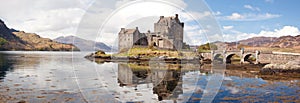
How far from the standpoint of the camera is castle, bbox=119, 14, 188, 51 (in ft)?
211

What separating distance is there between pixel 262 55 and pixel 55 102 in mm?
48297

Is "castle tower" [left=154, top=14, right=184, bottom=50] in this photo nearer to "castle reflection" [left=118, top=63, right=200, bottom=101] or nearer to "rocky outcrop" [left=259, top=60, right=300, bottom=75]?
"rocky outcrop" [left=259, top=60, right=300, bottom=75]

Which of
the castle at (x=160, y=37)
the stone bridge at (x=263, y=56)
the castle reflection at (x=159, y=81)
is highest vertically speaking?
the castle at (x=160, y=37)

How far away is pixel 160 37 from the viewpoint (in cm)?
6506

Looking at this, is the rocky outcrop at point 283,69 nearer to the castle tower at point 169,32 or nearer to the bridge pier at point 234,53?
the bridge pier at point 234,53

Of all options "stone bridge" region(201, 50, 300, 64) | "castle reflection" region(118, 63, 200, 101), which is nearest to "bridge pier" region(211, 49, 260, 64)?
"stone bridge" region(201, 50, 300, 64)

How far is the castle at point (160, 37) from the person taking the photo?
211 ft

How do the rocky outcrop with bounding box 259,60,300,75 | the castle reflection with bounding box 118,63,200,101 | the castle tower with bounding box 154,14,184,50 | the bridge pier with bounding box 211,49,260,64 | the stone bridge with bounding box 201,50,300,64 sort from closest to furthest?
the castle reflection with bounding box 118,63,200,101
the rocky outcrop with bounding box 259,60,300,75
the stone bridge with bounding box 201,50,300,64
the bridge pier with bounding box 211,49,260,64
the castle tower with bounding box 154,14,184,50

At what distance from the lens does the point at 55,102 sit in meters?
13.2

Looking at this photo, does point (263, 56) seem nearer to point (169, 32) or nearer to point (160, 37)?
point (169, 32)

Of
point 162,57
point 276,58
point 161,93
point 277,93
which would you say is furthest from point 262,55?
point 161,93

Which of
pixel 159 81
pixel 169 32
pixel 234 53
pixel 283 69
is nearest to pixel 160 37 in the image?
pixel 169 32

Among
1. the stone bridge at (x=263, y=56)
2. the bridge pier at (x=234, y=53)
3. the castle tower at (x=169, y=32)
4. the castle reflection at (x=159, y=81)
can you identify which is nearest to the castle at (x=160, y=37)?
the castle tower at (x=169, y=32)

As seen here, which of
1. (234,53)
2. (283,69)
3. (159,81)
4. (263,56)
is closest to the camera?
(159,81)
